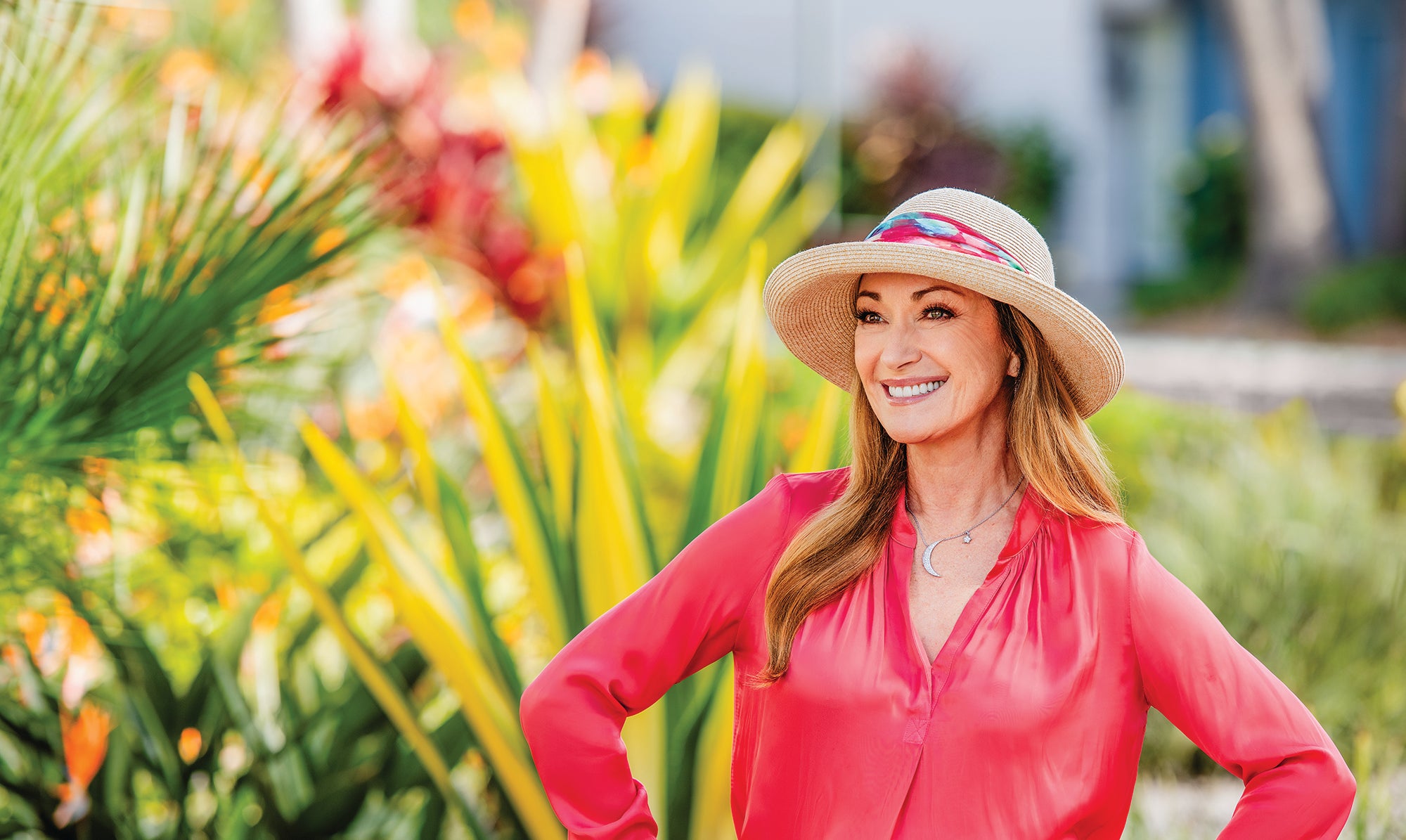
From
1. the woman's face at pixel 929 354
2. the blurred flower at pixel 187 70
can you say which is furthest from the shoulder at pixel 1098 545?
the blurred flower at pixel 187 70

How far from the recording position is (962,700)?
1.42 meters

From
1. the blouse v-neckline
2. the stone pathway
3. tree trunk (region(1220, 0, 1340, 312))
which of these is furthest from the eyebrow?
tree trunk (region(1220, 0, 1340, 312))

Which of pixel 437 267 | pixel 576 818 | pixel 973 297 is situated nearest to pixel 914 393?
pixel 973 297

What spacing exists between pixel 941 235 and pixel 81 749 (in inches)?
89.9

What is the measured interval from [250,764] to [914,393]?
184 cm

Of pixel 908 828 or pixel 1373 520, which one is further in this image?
pixel 1373 520

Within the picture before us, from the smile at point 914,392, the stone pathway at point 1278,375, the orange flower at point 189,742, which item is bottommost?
the stone pathway at point 1278,375

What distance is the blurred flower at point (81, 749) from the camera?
8.95 ft

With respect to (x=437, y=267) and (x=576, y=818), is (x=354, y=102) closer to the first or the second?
(x=437, y=267)

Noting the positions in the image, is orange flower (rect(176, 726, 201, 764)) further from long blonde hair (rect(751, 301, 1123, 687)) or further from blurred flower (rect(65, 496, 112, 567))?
long blonde hair (rect(751, 301, 1123, 687))

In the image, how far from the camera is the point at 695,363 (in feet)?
20.4

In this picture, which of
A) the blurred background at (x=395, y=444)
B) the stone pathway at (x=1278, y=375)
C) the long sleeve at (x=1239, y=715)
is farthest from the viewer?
the stone pathway at (x=1278, y=375)

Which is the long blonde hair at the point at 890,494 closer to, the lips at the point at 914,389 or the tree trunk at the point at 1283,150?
the lips at the point at 914,389

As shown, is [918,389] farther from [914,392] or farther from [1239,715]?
[1239,715]
